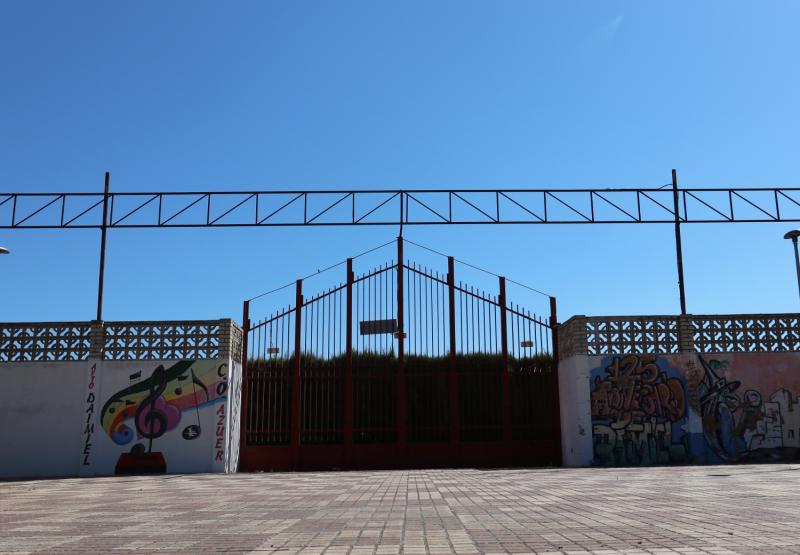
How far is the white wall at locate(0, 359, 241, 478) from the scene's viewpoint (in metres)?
19.9

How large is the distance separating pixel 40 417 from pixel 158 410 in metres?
3.04

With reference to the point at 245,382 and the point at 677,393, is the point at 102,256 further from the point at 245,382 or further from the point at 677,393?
the point at 677,393

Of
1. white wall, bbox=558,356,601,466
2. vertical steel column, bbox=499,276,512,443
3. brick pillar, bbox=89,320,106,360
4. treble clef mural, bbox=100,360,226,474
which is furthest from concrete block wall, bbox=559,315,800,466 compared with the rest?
brick pillar, bbox=89,320,106,360

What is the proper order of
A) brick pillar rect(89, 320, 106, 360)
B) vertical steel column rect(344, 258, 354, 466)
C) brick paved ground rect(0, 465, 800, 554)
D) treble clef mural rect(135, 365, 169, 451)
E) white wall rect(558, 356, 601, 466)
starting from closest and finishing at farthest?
brick paved ground rect(0, 465, 800, 554) → white wall rect(558, 356, 601, 466) → treble clef mural rect(135, 365, 169, 451) → brick pillar rect(89, 320, 106, 360) → vertical steel column rect(344, 258, 354, 466)

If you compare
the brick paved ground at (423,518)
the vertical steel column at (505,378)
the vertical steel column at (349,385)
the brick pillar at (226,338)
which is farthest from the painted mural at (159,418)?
the vertical steel column at (505,378)

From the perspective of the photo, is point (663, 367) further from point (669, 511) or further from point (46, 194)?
point (46, 194)

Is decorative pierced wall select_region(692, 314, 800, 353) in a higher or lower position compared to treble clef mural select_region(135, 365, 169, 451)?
higher

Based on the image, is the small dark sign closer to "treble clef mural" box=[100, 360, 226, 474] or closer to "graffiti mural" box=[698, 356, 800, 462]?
"treble clef mural" box=[100, 360, 226, 474]

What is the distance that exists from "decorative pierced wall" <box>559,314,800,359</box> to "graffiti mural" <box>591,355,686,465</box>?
0.51 meters

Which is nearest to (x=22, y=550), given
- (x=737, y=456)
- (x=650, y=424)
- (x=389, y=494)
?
(x=389, y=494)

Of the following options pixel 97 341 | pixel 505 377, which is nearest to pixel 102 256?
pixel 97 341

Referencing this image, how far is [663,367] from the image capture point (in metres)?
20.4

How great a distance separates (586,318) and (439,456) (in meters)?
5.33

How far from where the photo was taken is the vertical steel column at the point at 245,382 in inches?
818
